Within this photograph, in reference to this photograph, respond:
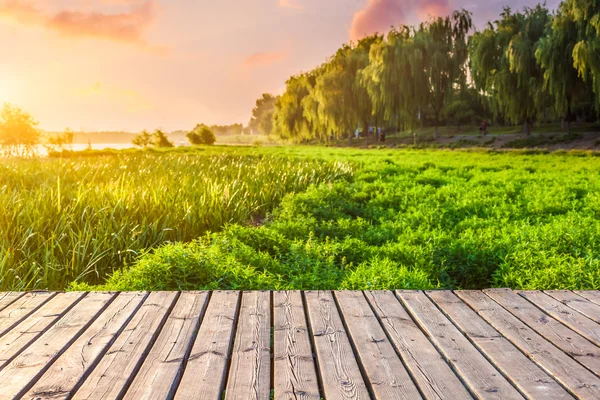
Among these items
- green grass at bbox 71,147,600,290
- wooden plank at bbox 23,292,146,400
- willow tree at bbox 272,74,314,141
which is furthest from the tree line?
wooden plank at bbox 23,292,146,400

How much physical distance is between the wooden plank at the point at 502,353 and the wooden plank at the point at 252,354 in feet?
3.58

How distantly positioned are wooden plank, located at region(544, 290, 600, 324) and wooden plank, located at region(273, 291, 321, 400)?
1752 millimetres

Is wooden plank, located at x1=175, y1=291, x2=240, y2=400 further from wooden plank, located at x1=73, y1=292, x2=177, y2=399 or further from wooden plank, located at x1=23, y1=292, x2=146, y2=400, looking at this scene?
wooden plank, located at x1=23, y1=292, x2=146, y2=400

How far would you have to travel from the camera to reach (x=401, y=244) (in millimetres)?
5688

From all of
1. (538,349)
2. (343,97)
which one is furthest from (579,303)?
(343,97)

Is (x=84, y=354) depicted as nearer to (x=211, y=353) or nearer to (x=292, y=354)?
(x=211, y=353)

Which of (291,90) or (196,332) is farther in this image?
(291,90)

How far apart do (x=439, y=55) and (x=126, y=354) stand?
27.5m

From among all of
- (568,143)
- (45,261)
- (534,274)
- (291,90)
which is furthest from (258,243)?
(291,90)

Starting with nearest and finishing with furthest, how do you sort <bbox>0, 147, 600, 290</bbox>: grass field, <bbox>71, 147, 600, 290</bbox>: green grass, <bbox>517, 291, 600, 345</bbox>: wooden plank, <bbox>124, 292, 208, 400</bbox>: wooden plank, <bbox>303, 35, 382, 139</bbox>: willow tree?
<bbox>124, 292, 208, 400</bbox>: wooden plank < <bbox>517, 291, 600, 345</bbox>: wooden plank < <bbox>71, 147, 600, 290</bbox>: green grass < <bbox>0, 147, 600, 290</bbox>: grass field < <bbox>303, 35, 382, 139</bbox>: willow tree

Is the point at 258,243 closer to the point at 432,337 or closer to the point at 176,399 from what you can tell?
the point at 432,337

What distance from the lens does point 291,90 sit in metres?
43.5

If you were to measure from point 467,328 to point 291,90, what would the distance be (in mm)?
42118

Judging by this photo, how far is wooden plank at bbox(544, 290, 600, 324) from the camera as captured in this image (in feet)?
9.90
